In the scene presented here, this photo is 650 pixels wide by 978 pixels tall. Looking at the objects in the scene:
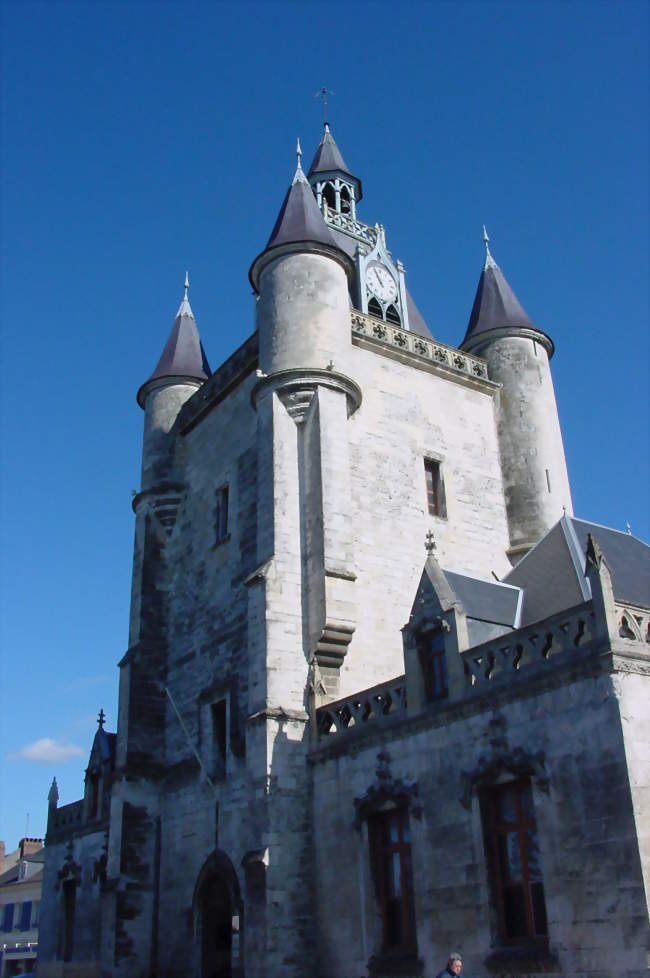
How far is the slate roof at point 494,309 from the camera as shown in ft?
80.9

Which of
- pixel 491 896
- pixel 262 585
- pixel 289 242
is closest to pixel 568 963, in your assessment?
pixel 491 896

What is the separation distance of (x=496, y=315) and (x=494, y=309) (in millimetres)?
282

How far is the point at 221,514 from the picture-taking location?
73.3 feet

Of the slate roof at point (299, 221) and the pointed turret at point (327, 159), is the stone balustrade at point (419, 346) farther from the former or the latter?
the pointed turret at point (327, 159)

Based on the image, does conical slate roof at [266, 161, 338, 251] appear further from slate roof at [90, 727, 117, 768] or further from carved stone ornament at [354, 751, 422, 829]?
slate roof at [90, 727, 117, 768]

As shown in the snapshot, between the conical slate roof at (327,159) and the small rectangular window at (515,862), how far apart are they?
21.8 metres

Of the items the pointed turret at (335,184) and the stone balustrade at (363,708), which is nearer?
the stone balustrade at (363,708)

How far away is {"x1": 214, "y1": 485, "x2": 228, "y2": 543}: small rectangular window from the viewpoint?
22109 mm

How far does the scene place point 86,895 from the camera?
25.5 m

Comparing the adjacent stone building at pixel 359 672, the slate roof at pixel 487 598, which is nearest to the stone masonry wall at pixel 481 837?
the adjacent stone building at pixel 359 672


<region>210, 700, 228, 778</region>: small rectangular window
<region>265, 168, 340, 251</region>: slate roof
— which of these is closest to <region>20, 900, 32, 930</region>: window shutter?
<region>210, 700, 228, 778</region>: small rectangular window

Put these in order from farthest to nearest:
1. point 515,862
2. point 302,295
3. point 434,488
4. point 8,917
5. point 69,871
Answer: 1. point 8,917
2. point 69,871
3. point 434,488
4. point 302,295
5. point 515,862

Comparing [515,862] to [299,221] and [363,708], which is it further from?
[299,221]

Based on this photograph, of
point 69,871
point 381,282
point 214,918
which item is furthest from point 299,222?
point 69,871
